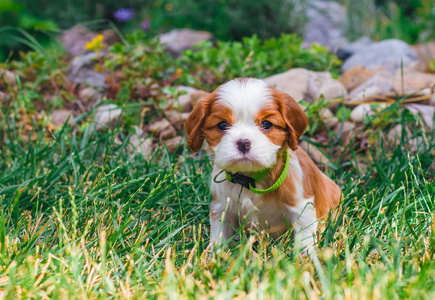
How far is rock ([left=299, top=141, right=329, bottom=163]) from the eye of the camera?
14.5 feet

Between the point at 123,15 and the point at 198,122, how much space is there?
20.9ft

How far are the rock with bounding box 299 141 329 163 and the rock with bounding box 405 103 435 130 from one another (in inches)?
42.2

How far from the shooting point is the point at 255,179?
2.89 metres

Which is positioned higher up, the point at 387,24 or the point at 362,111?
the point at 387,24

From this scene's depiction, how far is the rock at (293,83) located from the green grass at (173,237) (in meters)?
0.93

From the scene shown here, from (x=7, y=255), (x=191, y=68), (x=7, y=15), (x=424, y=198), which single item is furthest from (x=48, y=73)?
(x=424, y=198)

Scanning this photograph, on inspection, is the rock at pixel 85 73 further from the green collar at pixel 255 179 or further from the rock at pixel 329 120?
the green collar at pixel 255 179

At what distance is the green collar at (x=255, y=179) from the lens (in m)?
2.84

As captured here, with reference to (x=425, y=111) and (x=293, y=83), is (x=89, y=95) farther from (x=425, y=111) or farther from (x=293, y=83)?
(x=425, y=111)

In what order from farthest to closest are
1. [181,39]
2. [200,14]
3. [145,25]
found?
[145,25], [200,14], [181,39]

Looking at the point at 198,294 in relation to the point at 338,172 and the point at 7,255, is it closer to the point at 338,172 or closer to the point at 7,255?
the point at 7,255

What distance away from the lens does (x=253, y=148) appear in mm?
2549

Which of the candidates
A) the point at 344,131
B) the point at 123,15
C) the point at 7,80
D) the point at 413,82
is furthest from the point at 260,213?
the point at 123,15

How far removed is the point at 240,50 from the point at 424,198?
341 centimetres
